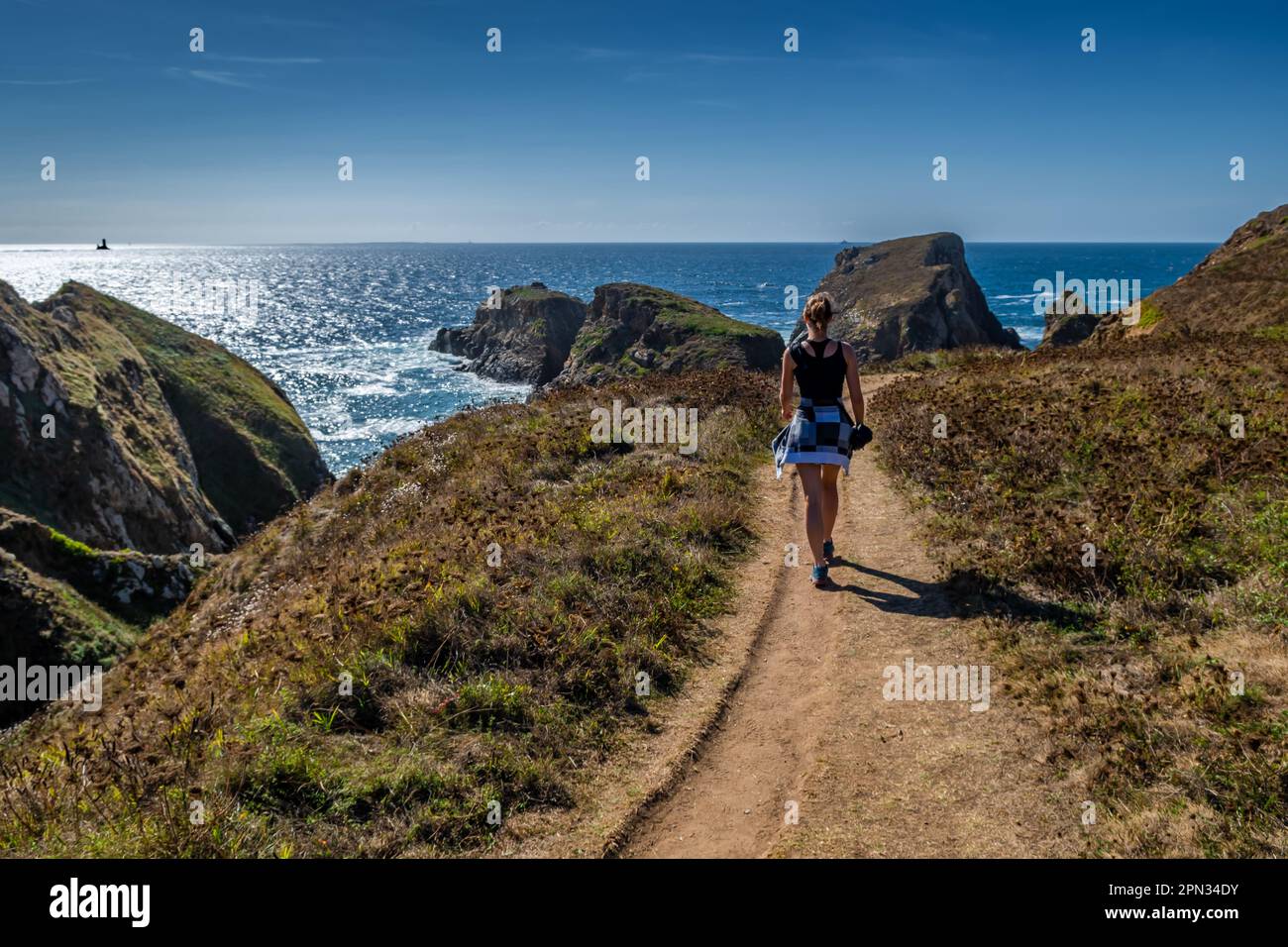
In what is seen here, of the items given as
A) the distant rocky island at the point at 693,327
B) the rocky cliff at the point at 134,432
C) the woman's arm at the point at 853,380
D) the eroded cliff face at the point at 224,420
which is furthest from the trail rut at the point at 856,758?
the distant rocky island at the point at 693,327

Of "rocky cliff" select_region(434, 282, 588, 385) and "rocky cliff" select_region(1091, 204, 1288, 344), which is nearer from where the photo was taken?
"rocky cliff" select_region(1091, 204, 1288, 344)

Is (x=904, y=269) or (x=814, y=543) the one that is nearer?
(x=814, y=543)

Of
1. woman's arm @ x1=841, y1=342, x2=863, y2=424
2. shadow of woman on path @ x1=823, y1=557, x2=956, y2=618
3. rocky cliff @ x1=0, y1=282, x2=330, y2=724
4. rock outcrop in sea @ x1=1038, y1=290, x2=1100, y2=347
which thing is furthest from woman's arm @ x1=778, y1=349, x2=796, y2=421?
rock outcrop in sea @ x1=1038, y1=290, x2=1100, y2=347

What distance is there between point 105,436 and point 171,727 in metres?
28.2

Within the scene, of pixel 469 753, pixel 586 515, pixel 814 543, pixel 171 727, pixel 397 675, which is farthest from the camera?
pixel 586 515

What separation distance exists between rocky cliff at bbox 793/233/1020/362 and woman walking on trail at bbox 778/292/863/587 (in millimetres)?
81115

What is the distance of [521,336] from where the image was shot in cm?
11588

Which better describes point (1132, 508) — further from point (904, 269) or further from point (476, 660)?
point (904, 269)

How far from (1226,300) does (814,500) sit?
1068 inches

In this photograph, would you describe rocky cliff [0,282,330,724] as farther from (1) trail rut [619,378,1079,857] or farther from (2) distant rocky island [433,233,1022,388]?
(2) distant rocky island [433,233,1022,388]

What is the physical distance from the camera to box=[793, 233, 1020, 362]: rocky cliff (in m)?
96.7

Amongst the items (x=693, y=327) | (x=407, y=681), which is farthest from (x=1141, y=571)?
(x=693, y=327)

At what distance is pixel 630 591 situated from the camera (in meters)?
8.86

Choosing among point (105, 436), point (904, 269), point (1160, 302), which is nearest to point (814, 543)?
point (1160, 302)
